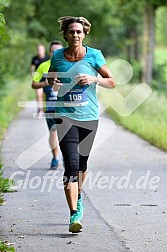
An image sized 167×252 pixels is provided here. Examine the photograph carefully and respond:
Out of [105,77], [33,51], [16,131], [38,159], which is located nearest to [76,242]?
[105,77]

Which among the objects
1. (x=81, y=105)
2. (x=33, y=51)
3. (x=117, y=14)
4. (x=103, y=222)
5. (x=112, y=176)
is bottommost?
(x=33, y=51)

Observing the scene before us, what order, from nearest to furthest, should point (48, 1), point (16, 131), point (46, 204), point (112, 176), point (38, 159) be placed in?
point (46, 204) → point (112, 176) → point (38, 159) → point (16, 131) → point (48, 1)

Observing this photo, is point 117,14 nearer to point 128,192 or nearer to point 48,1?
point 48,1

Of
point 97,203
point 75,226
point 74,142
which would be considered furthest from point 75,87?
point 97,203

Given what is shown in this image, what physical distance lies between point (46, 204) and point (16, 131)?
11336 millimetres

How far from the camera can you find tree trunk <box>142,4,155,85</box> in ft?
116

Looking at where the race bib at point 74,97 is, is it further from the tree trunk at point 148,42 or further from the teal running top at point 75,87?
the tree trunk at point 148,42

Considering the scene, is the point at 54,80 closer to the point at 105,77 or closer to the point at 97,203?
the point at 105,77

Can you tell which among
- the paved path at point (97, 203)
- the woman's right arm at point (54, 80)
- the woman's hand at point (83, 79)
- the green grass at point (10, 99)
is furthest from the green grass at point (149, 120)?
the woman's hand at point (83, 79)

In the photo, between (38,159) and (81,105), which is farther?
(38,159)

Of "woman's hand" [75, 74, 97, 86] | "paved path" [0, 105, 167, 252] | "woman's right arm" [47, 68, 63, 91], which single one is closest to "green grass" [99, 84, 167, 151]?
"paved path" [0, 105, 167, 252]

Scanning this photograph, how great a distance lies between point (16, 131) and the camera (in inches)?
846

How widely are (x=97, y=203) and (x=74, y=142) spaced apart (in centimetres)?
204

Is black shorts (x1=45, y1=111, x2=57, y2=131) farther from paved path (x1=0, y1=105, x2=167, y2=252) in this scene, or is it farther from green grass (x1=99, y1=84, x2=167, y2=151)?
green grass (x1=99, y1=84, x2=167, y2=151)
